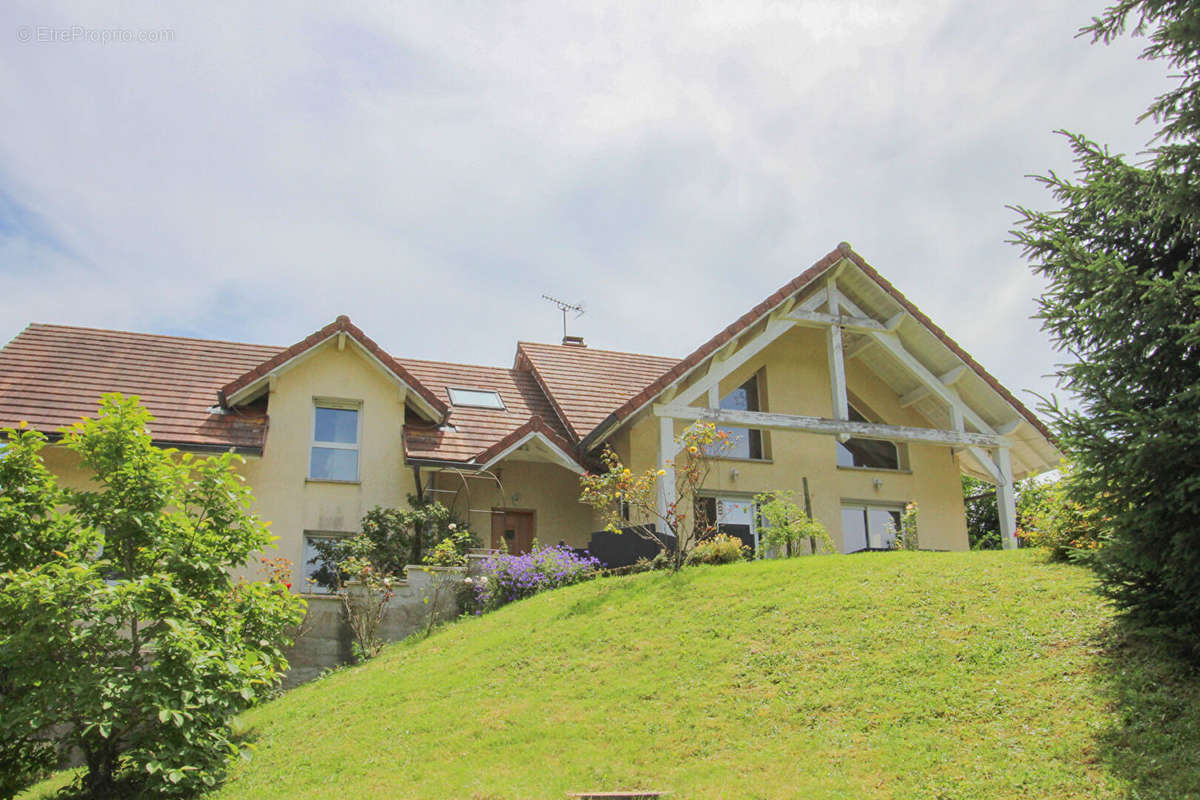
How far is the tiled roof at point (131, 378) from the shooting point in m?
19.3

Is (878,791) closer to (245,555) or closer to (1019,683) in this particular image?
(1019,683)

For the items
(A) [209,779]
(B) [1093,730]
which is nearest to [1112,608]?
(B) [1093,730]

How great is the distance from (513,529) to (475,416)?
2.93 metres

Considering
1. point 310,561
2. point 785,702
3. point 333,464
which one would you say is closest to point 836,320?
point 333,464

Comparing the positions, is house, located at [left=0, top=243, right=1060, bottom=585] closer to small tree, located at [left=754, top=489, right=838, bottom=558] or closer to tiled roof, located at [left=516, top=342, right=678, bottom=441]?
tiled roof, located at [left=516, top=342, right=678, bottom=441]

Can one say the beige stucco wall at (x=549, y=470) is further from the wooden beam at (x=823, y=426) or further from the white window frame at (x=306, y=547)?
the wooden beam at (x=823, y=426)

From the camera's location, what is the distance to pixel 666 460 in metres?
18.1

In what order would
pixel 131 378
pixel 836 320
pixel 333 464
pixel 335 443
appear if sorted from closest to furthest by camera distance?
pixel 333 464 < pixel 335 443 < pixel 836 320 < pixel 131 378

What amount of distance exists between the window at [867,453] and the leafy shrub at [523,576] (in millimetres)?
8530

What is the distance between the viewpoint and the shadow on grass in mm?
6793

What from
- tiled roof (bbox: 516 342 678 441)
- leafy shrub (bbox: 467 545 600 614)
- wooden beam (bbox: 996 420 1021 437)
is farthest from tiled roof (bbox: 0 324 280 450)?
wooden beam (bbox: 996 420 1021 437)

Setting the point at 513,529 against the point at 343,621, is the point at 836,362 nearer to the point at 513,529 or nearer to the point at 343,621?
the point at 513,529

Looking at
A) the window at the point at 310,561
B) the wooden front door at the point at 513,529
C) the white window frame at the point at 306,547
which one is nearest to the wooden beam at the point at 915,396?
the wooden front door at the point at 513,529

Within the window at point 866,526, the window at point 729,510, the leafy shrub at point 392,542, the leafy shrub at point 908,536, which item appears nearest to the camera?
the leafy shrub at point 392,542
